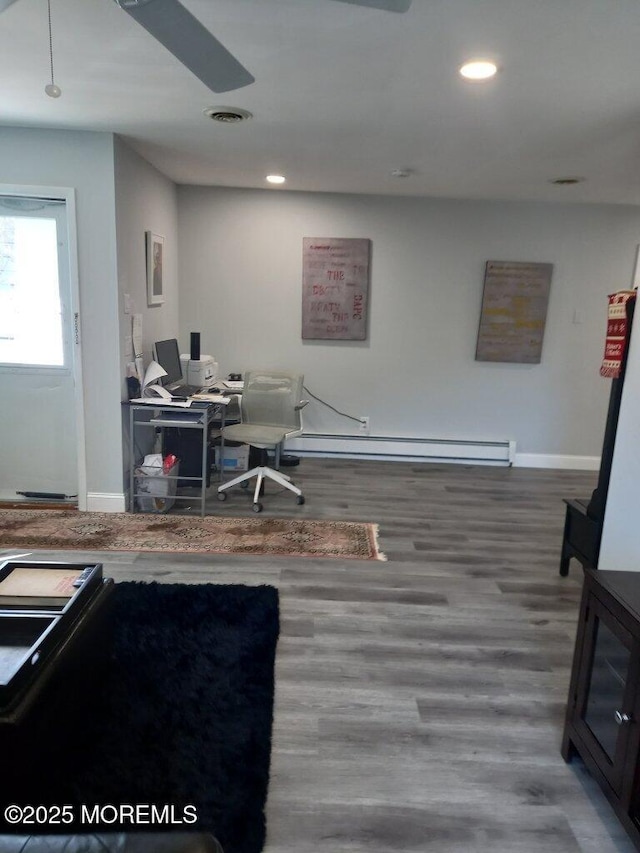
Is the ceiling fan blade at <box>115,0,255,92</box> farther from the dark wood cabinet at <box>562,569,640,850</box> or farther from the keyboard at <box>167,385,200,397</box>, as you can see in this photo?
the keyboard at <box>167,385,200,397</box>

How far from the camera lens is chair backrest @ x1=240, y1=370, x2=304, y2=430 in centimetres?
436

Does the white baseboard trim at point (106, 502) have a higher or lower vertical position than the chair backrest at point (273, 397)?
lower

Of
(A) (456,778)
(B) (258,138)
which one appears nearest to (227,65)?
(B) (258,138)

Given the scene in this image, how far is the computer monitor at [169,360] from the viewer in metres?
4.18

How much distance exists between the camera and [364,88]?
2475 mm

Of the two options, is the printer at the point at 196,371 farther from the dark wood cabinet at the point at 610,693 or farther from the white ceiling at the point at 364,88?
→ the dark wood cabinet at the point at 610,693

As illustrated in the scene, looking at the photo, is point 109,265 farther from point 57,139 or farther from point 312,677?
point 312,677

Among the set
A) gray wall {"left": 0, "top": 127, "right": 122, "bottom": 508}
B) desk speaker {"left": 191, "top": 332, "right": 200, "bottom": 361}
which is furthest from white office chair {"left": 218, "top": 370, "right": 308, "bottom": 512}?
gray wall {"left": 0, "top": 127, "right": 122, "bottom": 508}

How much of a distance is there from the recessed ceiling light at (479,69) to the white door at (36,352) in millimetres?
2541

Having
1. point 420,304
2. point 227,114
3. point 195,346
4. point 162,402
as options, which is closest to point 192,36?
point 227,114

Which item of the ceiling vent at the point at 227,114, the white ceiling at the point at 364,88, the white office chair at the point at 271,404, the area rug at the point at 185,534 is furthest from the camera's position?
the white office chair at the point at 271,404

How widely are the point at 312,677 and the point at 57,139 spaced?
336 centimetres

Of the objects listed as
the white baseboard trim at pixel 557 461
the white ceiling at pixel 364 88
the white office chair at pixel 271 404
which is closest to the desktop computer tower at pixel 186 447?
the white office chair at pixel 271 404

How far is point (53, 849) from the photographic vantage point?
2.76 feet
